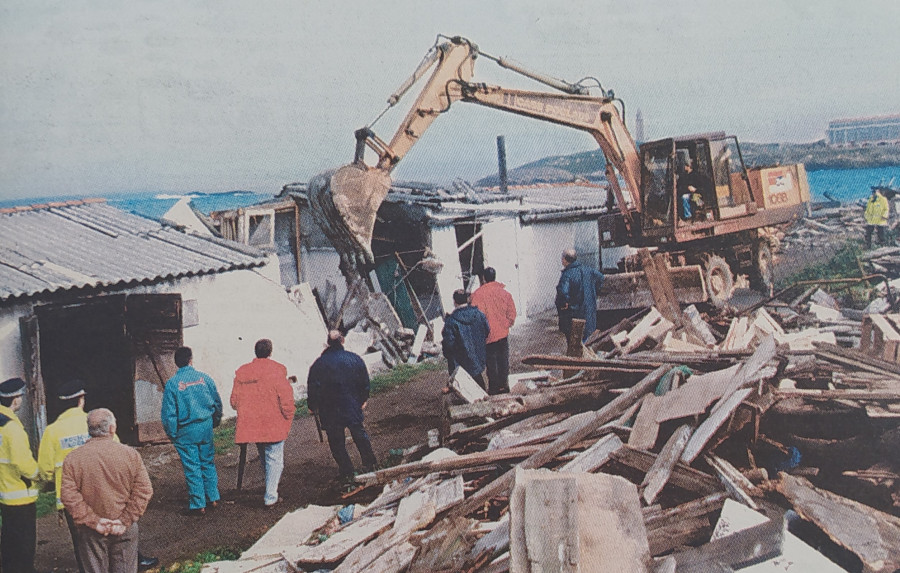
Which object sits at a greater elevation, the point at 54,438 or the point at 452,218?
the point at 452,218

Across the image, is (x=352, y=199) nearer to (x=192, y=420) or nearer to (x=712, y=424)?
(x=192, y=420)

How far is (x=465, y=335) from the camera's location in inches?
314

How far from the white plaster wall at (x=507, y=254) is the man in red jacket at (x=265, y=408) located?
9.56 meters

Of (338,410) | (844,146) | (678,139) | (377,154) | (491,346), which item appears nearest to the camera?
(338,410)

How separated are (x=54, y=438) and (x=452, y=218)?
33.4 feet

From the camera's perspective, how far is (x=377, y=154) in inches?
371

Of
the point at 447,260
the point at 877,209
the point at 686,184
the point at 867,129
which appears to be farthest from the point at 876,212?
the point at 447,260

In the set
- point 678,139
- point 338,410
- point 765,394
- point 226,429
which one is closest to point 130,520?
point 338,410

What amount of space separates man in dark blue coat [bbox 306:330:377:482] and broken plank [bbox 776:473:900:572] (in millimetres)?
4149

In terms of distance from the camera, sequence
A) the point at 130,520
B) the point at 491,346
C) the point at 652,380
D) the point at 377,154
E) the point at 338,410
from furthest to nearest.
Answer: the point at 377,154, the point at 491,346, the point at 338,410, the point at 652,380, the point at 130,520

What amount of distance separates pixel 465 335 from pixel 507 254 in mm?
8489

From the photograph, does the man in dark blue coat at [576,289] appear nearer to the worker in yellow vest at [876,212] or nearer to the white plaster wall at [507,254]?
the white plaster wall at [507,254]

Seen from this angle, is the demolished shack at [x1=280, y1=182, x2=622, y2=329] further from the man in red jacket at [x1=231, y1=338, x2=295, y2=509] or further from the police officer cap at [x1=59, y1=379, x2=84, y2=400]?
the police officer cap at [x1=59, y1=379, x2=84, y2=400]

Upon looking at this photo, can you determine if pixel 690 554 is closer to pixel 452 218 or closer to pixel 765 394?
pixel 765 394
